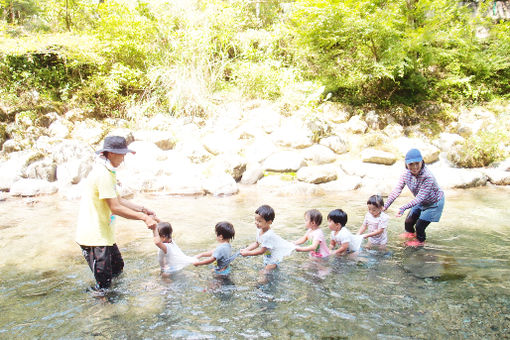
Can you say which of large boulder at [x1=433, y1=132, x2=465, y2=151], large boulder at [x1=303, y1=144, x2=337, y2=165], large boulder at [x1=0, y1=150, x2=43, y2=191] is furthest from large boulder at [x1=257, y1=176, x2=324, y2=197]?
large boulder at [x1=0, y1=150, x2=43, y2=191]

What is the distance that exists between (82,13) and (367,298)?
16.4 metres

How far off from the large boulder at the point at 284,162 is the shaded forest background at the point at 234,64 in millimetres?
2285

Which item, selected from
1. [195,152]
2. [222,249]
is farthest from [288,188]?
[222,249]

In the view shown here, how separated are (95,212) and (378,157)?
348 inches

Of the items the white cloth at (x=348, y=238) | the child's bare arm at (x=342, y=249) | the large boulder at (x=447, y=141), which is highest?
the large boulder at (x=447, y=141)

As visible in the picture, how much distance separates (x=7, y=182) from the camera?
9297 mm

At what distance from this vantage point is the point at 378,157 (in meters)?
10.4

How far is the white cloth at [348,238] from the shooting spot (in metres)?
4.50

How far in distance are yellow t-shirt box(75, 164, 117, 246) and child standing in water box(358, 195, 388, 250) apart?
3.24 meters

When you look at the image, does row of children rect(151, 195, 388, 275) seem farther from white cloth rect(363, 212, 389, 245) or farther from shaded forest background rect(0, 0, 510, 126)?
shaded forest background rect(0, 0, 510, 126)

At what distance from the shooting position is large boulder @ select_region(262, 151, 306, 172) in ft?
33.2

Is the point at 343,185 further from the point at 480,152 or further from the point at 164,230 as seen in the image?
the point at 164,230

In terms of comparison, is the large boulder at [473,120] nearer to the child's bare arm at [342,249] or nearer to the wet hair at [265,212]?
the child's bare arm at [342,249]

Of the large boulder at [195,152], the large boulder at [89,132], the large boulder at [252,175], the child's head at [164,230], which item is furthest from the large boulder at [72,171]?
the child's head at [164,230]
